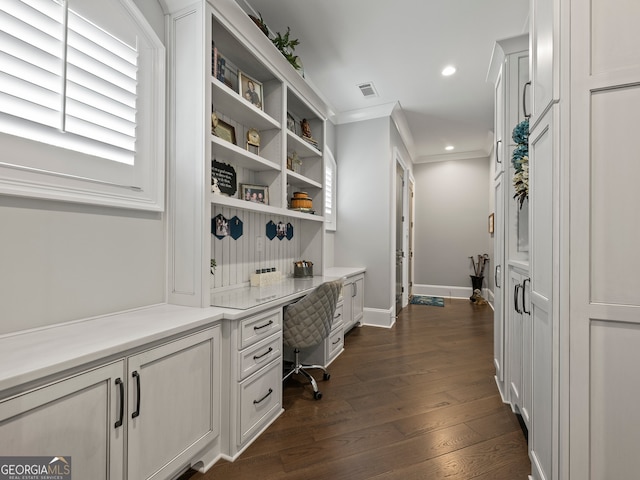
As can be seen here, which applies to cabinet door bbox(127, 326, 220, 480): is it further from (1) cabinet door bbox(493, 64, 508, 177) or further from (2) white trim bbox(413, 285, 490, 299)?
(2) white trim bbox(413, 285, 490, 299)

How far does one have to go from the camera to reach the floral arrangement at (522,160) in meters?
1.80

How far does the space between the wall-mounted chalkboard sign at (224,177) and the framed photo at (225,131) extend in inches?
7.6

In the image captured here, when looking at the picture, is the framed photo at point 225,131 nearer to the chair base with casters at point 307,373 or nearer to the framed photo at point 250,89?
the framed photo at point 250,89

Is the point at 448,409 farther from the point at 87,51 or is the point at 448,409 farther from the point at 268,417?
the point at 87,51

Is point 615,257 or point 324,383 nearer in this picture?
point 615,257

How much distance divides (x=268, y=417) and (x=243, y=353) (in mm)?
549

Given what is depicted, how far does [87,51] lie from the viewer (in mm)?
1362

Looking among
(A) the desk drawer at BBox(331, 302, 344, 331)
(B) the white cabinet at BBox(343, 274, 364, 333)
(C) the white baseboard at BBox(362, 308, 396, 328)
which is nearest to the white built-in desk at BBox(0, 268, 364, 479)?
(A) the desk drawer at BBox(331, 302, 344, 331)

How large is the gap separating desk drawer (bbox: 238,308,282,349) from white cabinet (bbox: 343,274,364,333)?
1.52 metres

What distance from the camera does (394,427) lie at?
74.8 inches

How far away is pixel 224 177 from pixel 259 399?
1554 millimetres

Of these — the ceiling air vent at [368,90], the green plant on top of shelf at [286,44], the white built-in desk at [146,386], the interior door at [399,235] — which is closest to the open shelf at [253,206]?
the white built-in desk at [146,386]

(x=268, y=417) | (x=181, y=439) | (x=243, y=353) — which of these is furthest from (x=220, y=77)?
(x=268, y=417)

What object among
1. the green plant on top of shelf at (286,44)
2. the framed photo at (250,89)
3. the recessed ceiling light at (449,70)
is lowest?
the framed photo at (250,89)
